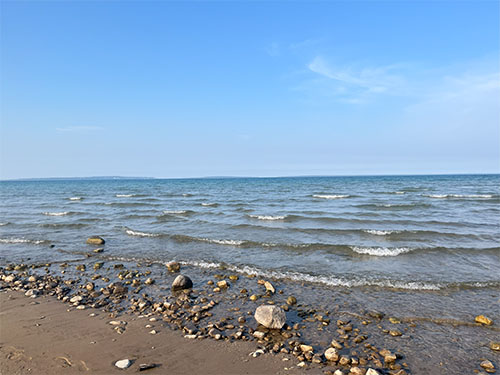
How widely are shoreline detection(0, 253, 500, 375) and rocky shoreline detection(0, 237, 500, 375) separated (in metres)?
0.02

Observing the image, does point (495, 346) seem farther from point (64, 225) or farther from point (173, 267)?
point (64, 225)

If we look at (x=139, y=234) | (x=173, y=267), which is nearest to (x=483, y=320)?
(x=173, y=267)

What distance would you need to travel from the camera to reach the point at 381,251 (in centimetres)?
1148

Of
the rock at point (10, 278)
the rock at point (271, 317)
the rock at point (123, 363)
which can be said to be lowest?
the rock at point (10, 278)

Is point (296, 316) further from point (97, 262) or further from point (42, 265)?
point (42, 265)

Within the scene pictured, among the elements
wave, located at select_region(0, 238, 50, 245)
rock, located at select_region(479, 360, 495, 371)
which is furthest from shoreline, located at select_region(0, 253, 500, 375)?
wave, located at select_region(0, 238, 50, 245)

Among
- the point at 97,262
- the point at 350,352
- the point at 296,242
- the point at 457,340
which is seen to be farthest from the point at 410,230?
the point at 97,262

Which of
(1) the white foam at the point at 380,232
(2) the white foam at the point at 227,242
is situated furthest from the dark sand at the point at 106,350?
(1) the white foam at the point at 380,232

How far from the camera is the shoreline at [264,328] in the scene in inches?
187

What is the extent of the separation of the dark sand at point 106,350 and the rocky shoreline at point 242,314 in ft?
0.55

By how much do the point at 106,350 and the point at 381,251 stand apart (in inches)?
401

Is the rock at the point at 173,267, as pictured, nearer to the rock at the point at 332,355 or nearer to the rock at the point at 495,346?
the rock at the point at 332,355

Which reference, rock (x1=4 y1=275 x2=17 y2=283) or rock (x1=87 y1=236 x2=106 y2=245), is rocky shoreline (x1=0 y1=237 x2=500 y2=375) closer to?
rock (x1=4 y1=275 x2=17 y2=283)

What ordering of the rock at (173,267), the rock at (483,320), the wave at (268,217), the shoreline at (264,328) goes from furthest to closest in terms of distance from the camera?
the wave at (268,217)
the rock at (173,267)
the rock at (483,320)
the shoreline at (264,328)
